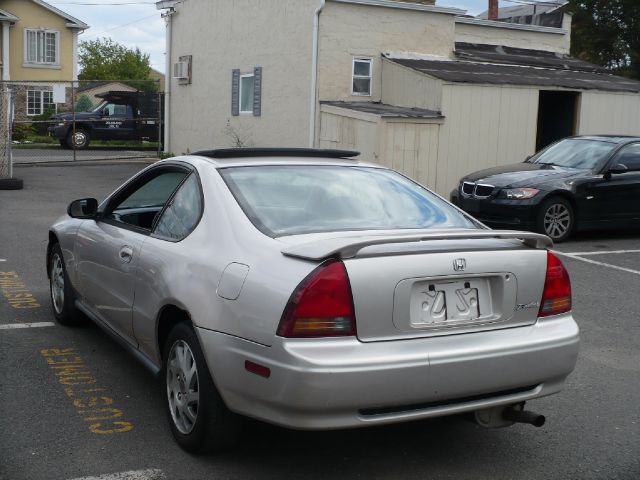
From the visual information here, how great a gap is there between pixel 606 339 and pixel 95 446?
4218mm

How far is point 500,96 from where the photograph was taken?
16.8 meters

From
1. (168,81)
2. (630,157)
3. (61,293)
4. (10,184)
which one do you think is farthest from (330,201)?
(168,81)

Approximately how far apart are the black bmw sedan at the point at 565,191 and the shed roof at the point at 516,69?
4.11 meters

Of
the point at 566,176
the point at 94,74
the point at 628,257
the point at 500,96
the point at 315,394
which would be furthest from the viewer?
the point at 94,74

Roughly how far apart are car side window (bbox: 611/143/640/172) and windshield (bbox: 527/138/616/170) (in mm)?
152

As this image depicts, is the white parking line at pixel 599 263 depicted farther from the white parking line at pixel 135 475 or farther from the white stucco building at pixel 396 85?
the white parking line at pixel 135 475

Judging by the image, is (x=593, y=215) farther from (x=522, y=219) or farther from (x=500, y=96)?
(x=500, y=96)

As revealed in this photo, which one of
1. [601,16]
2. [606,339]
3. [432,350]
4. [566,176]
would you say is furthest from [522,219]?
[601,16]

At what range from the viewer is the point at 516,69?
763 inches

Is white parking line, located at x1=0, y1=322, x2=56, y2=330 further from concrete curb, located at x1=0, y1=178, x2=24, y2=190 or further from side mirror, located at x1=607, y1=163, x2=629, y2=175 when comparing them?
concrete curb, located at x1=0, y1=178, x2=24, y2=190

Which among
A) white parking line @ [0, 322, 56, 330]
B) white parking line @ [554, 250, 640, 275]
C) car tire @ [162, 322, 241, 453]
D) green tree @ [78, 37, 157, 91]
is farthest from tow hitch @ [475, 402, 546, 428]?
green tree @ [78, 37, 157, 91]

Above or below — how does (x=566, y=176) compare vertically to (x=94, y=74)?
below

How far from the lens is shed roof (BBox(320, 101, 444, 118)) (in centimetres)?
1594

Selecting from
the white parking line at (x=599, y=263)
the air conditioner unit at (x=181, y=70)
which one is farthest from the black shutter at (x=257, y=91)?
the white parking line at (x=599, y=263)
